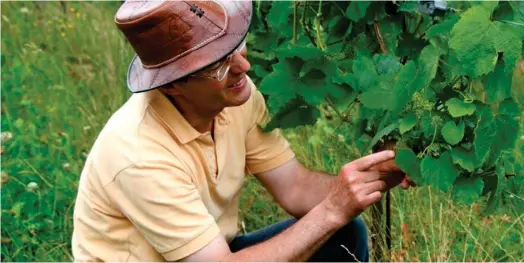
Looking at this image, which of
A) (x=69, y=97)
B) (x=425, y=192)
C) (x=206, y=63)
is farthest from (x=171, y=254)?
(x=69, y=97)

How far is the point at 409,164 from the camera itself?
233cm

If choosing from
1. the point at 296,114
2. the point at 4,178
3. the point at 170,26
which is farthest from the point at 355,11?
the point at 4,178

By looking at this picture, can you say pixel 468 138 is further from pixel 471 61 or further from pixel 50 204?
pixel 50 204

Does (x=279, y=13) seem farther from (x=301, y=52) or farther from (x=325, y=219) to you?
(x=325, y=219)

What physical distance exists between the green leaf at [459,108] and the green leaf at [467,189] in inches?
8.3

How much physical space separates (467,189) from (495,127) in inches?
8.5

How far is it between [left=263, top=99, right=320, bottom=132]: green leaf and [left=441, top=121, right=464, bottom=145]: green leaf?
52 cm

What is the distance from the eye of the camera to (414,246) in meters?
3.26

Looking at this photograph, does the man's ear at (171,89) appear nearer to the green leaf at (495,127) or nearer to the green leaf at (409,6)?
the green leaf at (409,6)

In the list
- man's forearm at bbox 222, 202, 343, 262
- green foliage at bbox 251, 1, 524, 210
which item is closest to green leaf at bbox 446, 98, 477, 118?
green foliage at bbox 251, 1, 524, 210

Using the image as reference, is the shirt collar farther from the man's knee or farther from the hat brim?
the man's knee

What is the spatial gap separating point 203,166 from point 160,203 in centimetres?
24

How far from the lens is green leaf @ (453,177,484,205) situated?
2.27m

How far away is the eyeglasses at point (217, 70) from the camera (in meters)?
2.47
